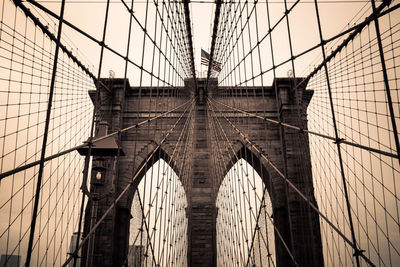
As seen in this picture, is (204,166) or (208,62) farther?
(208,62)

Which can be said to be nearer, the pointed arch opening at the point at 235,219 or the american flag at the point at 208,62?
the pointed arch opening at the point at 235,219

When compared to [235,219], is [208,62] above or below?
above

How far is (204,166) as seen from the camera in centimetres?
1201

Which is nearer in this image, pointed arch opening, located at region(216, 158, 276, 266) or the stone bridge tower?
pointed arch opening, located at region(216, 158, 276, 266)

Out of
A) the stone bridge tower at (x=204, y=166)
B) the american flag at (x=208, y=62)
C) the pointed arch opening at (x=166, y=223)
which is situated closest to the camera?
the pointed arch opening at (x=166, y=223)

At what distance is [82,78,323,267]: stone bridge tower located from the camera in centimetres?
1041

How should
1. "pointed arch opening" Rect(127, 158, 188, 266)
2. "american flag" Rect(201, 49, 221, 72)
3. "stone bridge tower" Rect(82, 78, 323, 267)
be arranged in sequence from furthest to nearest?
"american flag" Rect(201, 49, 221, 72)
"stone bridge tower" Rect(82, 78, 323, 267)
"pointed arch opening" Rect(127, 158, 188, 266)

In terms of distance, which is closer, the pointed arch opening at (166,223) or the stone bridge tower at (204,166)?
the pointed arch opening at (166,223)

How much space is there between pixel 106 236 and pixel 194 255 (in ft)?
10.3

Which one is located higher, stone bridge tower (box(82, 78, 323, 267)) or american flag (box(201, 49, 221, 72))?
american flag (box(201, 49, 221, 72))

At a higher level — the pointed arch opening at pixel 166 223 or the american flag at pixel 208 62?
the american flag at pixel 208 62

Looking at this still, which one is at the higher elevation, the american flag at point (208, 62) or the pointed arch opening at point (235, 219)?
the american flag at point (208, 62)

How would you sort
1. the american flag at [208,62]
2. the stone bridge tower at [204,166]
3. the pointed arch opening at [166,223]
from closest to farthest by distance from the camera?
the pointed arch opening at [166,223]
the stone bridge tower at [204,166]
the american flag at [208,62]

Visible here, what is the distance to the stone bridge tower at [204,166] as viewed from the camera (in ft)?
34.2
